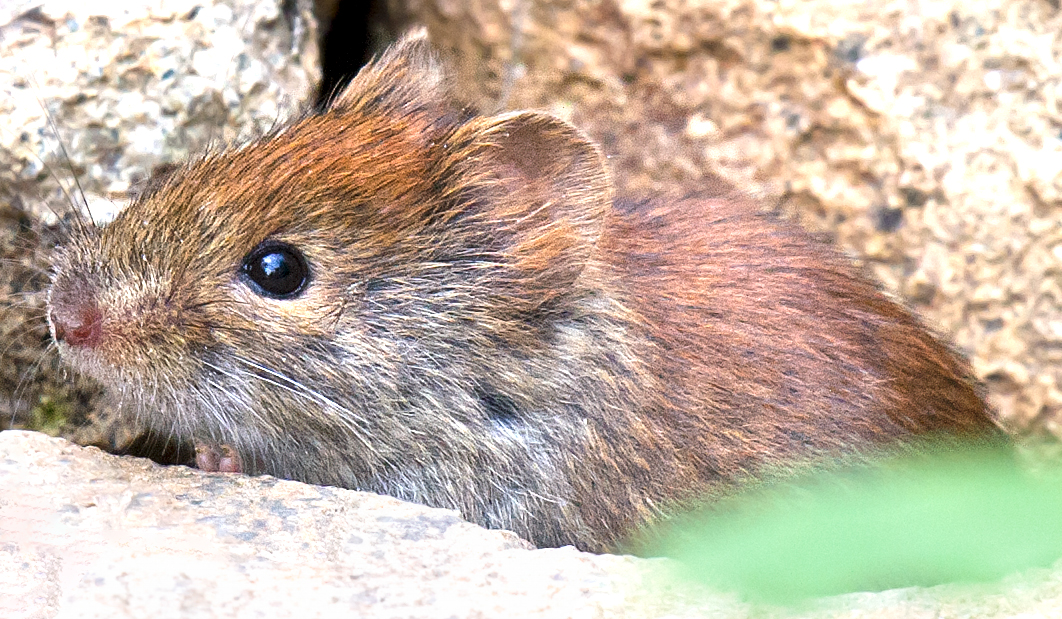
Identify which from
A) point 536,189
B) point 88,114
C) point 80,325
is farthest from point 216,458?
point 88,114

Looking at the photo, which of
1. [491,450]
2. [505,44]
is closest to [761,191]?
[505,44]

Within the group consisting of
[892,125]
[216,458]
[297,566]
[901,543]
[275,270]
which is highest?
[892,125]

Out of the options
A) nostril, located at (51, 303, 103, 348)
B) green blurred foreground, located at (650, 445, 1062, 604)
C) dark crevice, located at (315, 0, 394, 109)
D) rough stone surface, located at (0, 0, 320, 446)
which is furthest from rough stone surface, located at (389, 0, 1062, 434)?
green blurred foreground, located at (650, 445, 1062, 604)

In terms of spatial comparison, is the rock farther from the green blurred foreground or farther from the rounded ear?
the rounded ear

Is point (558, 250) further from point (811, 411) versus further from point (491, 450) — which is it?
point (811, 411)

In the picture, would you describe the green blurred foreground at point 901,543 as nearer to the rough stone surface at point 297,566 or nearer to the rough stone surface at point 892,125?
the rough stone surface at point 297,566

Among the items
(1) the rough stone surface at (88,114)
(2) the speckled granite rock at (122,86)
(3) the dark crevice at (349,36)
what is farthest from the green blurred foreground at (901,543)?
(3) the dark crevice at (349,36)

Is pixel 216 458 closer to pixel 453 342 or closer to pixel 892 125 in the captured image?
pixel 453 342
